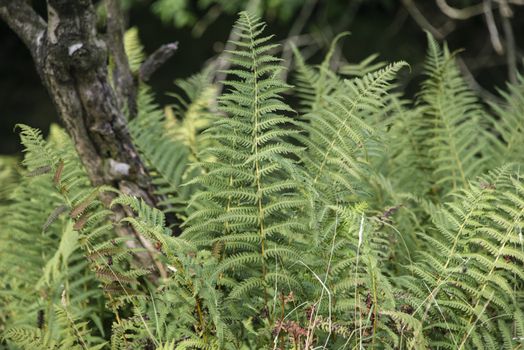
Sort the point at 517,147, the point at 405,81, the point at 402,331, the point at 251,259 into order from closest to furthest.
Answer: the point at 402,331
the point at 251,259
the point at 517,147
the point at 405,81

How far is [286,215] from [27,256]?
124cm

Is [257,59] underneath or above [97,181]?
above

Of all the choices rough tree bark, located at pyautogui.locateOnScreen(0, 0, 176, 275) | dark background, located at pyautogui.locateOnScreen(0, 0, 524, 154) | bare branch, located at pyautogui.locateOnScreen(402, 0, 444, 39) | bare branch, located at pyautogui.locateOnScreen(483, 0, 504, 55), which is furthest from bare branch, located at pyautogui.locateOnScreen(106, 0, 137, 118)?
dark background, located at pyautogui.locateOnScreen(0, 0, 524, 154)

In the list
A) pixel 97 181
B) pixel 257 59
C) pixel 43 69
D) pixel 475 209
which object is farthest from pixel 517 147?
pixel 43 69

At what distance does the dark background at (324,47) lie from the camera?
8.20 m

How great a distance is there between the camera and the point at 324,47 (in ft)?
28.4

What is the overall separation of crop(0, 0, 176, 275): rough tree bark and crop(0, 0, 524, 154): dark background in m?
5.09

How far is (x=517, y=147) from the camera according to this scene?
322cm

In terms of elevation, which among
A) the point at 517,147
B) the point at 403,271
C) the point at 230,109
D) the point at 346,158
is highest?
the point at 230,109

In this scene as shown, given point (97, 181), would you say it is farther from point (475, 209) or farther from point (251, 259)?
point (475, 209)

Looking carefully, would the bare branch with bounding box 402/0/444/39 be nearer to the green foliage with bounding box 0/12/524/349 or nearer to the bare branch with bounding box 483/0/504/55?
the bare branch with bounding box 483/0/504/55

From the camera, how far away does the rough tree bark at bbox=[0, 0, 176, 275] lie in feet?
8.58

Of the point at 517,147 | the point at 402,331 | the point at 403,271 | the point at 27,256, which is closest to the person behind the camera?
the point at 402,331

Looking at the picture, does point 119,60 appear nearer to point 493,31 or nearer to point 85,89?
point 85,89
